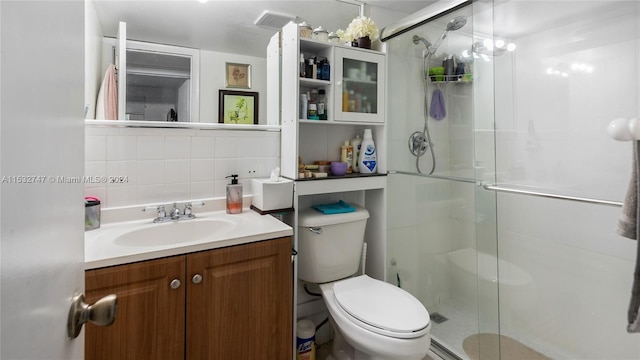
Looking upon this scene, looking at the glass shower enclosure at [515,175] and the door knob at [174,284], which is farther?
the glass shower enclosure at [515,175]

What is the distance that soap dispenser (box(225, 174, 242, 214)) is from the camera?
156 cm

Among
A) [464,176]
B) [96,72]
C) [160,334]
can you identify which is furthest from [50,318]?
[464,176]

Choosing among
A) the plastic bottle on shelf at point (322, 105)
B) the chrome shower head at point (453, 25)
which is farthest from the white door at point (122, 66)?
the chrome shower head at point (453, 25)

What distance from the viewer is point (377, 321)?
1254mm

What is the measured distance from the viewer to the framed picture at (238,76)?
1580 mm

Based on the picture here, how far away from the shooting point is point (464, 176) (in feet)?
6.10

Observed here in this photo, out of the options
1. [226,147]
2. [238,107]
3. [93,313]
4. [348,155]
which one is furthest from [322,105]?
[93,313]

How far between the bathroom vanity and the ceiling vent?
108 cm

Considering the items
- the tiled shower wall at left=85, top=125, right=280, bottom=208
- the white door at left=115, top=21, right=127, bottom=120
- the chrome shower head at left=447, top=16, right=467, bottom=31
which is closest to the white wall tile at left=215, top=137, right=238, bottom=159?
the tiled shower wall at left=85, top=125, right=280, bottom=208

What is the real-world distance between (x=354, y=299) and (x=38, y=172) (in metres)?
1.27

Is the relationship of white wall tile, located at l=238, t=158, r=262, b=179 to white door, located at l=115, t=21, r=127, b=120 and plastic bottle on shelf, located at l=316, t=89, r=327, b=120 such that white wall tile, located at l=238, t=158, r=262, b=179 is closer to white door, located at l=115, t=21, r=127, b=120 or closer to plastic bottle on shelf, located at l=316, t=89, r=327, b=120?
plastic bottle on shelf, located at l=316, t=89, r=327, b=120

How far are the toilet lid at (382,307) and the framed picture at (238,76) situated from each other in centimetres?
113

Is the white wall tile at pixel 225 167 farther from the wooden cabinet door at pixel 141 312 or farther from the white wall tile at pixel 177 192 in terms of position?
the wooden cabinet door at pixel 141 312

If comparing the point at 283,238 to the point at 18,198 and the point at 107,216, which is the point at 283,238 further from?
the point at 18,198
